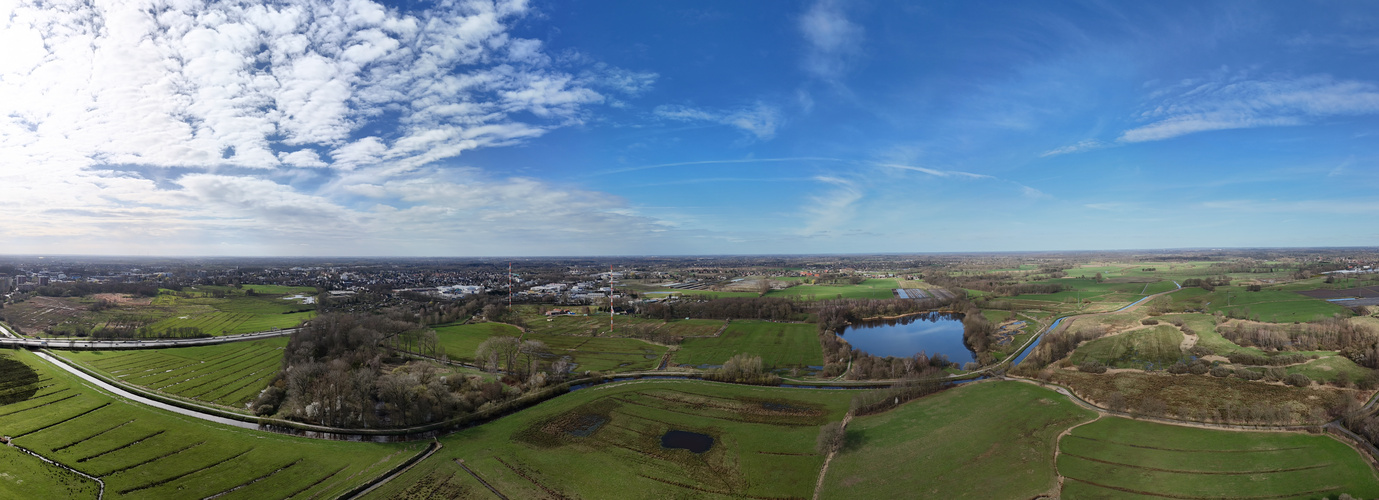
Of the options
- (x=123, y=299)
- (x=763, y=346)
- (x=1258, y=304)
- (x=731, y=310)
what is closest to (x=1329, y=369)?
(x=1258, y=304)

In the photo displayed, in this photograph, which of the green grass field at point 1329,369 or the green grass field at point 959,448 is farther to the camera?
the green grass field at point 1329,369

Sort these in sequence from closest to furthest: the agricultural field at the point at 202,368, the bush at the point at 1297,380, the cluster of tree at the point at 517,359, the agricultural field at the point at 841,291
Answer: the bush at the point at 1297,380
the agricultural field at the point at 202,368
the cluster of tree at the point at 517,359
the agricultural field at the point at 841,291

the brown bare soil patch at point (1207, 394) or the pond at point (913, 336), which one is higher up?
the brown bare soil patch at point (1207, 394)

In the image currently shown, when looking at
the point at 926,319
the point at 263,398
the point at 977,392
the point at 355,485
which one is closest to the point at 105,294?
the point at 263,398

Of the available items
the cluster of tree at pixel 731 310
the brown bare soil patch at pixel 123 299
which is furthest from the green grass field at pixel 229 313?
the cluster of tree at pixel 731 310

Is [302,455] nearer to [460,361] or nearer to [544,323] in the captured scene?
[460,361]

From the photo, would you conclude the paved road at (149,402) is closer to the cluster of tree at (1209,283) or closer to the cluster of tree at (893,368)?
the cluster of tree at (893,368)

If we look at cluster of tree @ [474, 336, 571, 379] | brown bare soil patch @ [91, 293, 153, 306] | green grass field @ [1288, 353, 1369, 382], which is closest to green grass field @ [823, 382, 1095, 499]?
green grass field @ [1288, 353, 1369, 382]
